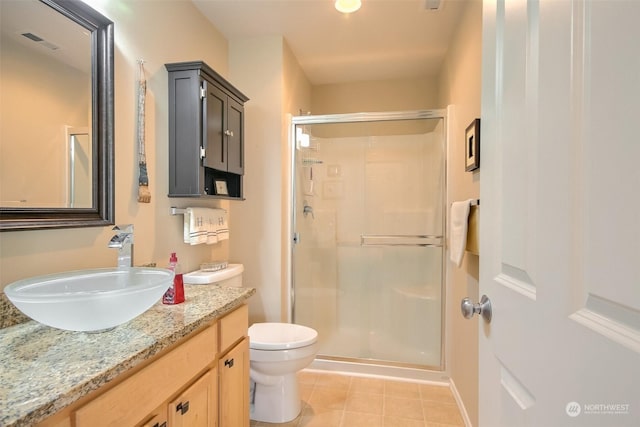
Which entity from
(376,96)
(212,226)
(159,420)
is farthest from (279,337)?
(376,96)

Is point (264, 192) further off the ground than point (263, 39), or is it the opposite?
point (263, 39)

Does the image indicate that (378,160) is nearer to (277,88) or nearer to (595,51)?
(277,88)

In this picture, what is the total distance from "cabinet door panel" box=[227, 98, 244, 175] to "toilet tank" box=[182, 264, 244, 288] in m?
0.64

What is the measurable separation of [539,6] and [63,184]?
1495 millimetres

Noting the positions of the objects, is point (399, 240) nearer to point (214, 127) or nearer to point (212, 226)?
point (212, 226)

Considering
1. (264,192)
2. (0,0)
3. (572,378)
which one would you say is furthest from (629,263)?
(264,192)

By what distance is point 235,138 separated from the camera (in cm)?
207

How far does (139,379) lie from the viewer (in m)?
0.80

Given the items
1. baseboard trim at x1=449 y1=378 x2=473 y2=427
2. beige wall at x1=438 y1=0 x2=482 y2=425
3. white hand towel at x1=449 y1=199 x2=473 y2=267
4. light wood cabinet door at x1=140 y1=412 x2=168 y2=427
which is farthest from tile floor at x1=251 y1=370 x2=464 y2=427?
light wood cabinet door at x1=140 y1=412 x2=168 y2=427

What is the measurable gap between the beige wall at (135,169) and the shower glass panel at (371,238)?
0.99 metres

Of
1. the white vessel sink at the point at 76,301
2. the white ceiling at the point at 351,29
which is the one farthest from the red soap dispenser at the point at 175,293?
the white ceiling at the point at 351,29

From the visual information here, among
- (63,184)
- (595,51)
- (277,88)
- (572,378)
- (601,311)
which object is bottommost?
(572,378)

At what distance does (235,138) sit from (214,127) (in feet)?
0.87

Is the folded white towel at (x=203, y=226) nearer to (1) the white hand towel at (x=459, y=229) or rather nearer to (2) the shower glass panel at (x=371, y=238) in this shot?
(2) the shower glass panel at (x=371, y=238)
